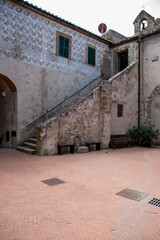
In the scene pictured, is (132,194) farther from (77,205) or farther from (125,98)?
(125,98)

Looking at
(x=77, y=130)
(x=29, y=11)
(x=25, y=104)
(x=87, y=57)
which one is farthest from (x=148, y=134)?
(x=29, y=11)

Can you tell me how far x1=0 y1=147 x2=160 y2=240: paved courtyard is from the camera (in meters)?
2.86

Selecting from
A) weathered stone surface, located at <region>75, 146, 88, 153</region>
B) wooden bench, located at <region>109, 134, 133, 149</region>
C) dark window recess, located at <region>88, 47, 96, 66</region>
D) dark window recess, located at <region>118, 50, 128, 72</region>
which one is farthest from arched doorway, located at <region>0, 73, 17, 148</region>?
dark window recess, located at <region>118, 50, 128, 72</region>

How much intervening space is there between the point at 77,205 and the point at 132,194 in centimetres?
145

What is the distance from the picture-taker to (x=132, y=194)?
4.40 meters

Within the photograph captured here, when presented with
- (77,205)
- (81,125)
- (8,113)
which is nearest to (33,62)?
(8,113)

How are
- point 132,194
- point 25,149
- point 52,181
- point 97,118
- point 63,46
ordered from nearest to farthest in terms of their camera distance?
1. point 132,194
2. point 52,181
3. point 25,149
4. point 97,118
5. point 63,46

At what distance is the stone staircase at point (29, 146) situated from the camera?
8.98 meters

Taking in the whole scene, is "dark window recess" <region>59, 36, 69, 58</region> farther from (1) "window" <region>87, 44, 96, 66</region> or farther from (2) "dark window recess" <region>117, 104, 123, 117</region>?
(2) "dark window recess" <region>117, 104, 123, 117</region>

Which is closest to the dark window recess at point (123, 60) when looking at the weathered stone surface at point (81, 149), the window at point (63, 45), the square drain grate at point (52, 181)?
the window at point (63, 45)

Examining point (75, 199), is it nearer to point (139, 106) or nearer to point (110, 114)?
point (110, 114)

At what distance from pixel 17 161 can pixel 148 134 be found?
8.57 meters

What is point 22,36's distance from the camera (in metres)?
10.1

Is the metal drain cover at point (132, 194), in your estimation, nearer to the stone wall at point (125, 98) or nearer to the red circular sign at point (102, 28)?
the stone wall at point (125, 98)
